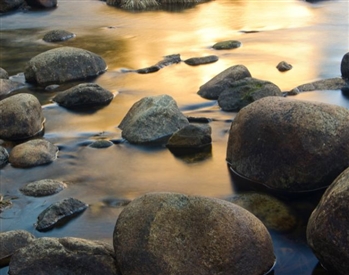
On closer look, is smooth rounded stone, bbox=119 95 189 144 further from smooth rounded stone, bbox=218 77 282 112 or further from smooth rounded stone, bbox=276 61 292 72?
smooth rounded stone, bbox=276 61 292 72

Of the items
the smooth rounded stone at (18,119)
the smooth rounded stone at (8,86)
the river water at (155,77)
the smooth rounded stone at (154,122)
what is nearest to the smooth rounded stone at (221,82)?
the river water at (155,77)

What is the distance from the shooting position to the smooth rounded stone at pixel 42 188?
30.3ft

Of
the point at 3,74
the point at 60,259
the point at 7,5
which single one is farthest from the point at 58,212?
the point at 7,5

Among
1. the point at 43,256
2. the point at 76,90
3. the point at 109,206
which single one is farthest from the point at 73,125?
the point at 43,256

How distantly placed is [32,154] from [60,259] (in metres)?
3.64

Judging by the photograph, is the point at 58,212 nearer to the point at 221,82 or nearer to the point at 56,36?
the point at 221,82

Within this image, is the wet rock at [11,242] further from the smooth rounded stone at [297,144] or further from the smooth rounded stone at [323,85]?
the smooth rounded stone at [323,85]

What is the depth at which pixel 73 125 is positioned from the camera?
1207cm

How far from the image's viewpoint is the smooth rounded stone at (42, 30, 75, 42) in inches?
744

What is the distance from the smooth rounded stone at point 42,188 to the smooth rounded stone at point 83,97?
3.70 metres

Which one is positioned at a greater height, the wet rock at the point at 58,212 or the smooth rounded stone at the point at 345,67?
the wet rock at the point at 58,212

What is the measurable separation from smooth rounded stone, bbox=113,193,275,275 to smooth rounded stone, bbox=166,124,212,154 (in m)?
3.61

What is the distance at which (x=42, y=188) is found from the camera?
366 inches

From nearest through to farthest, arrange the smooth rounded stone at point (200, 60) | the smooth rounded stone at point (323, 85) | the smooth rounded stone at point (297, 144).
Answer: the smooth rounded stone at point (297, 144) < the smooth rounded stone at point (323, 85) < the smooth rounded stone at point (200, 60)
